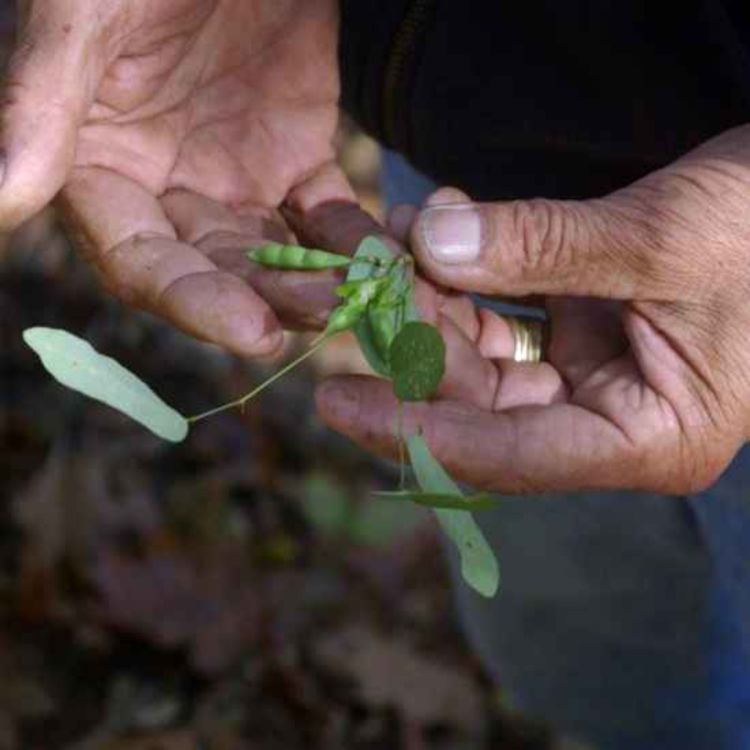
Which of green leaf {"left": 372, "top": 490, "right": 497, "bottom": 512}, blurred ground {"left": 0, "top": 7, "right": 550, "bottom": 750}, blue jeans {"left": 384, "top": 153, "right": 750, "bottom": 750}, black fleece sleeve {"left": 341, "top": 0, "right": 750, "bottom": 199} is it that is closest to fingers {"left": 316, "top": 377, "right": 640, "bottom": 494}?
green leaf {"left": 372, "top": 490, "right": 497, "bottom": 512}

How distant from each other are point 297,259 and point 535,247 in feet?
0.50

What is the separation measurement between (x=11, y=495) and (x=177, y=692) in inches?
14.3

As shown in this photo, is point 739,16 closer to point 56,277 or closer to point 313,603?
point 313,603

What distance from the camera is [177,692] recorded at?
7.14 feet

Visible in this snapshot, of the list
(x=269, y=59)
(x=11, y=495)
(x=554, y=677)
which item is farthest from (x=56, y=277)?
(x=269, y=59)

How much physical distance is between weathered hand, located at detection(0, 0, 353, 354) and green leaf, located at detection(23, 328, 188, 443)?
59 mm

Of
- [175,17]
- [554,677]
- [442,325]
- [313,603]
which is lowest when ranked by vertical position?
[313,603]

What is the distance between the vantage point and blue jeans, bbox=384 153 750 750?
177 cm

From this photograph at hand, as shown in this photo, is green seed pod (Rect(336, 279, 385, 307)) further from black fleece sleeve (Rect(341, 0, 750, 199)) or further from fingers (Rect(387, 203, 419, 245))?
black fleece sleeve (Rect(341, 0, 750, 199))

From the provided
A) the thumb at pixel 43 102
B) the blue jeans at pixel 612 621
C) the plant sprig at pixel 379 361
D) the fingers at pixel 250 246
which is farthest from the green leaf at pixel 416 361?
the blue jeans at pixel 612 621

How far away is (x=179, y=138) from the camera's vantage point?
1391mm

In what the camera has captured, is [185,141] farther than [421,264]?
Yes

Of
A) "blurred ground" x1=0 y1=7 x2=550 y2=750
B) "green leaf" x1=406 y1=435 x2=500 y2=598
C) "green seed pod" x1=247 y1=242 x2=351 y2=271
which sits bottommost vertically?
"blurred ground" x1=0 y1=7 x2=550 y2=750

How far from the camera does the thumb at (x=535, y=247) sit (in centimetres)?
117
